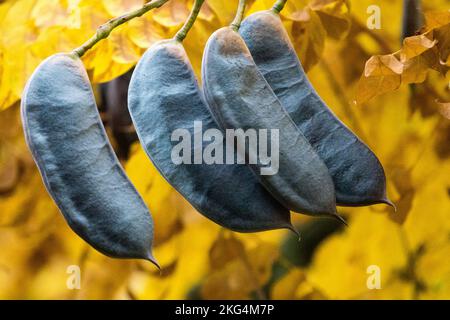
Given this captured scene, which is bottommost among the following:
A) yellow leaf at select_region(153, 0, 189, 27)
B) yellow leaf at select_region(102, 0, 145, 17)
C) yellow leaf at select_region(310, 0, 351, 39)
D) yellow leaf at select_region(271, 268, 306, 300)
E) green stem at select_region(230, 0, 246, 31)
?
yellow leaf at select_region(271, 268, 306, 300)

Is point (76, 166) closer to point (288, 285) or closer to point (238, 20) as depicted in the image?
point (238, 20)

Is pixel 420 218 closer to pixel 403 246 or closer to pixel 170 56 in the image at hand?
pixel 403 246

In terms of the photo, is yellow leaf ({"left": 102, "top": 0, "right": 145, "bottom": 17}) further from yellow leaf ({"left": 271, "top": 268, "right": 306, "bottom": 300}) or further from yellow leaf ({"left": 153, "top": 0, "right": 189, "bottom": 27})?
yellow leaf ({"left": 271, "top": 268, "right": 306, "bottom": 300})

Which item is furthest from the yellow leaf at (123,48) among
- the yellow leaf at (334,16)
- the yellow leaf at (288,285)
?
the yellow leaf at (288,285)

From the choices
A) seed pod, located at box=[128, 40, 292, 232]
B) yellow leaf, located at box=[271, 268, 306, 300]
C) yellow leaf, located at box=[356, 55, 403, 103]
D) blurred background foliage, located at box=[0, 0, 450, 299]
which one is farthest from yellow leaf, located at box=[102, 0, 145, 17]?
yellow leaf, located at box=[271, 268, 306, 300]

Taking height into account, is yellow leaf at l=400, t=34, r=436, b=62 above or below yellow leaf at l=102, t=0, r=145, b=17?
below

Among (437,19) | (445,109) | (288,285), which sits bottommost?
(288,285)

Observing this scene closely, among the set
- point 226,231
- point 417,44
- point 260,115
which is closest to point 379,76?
point 417,44
